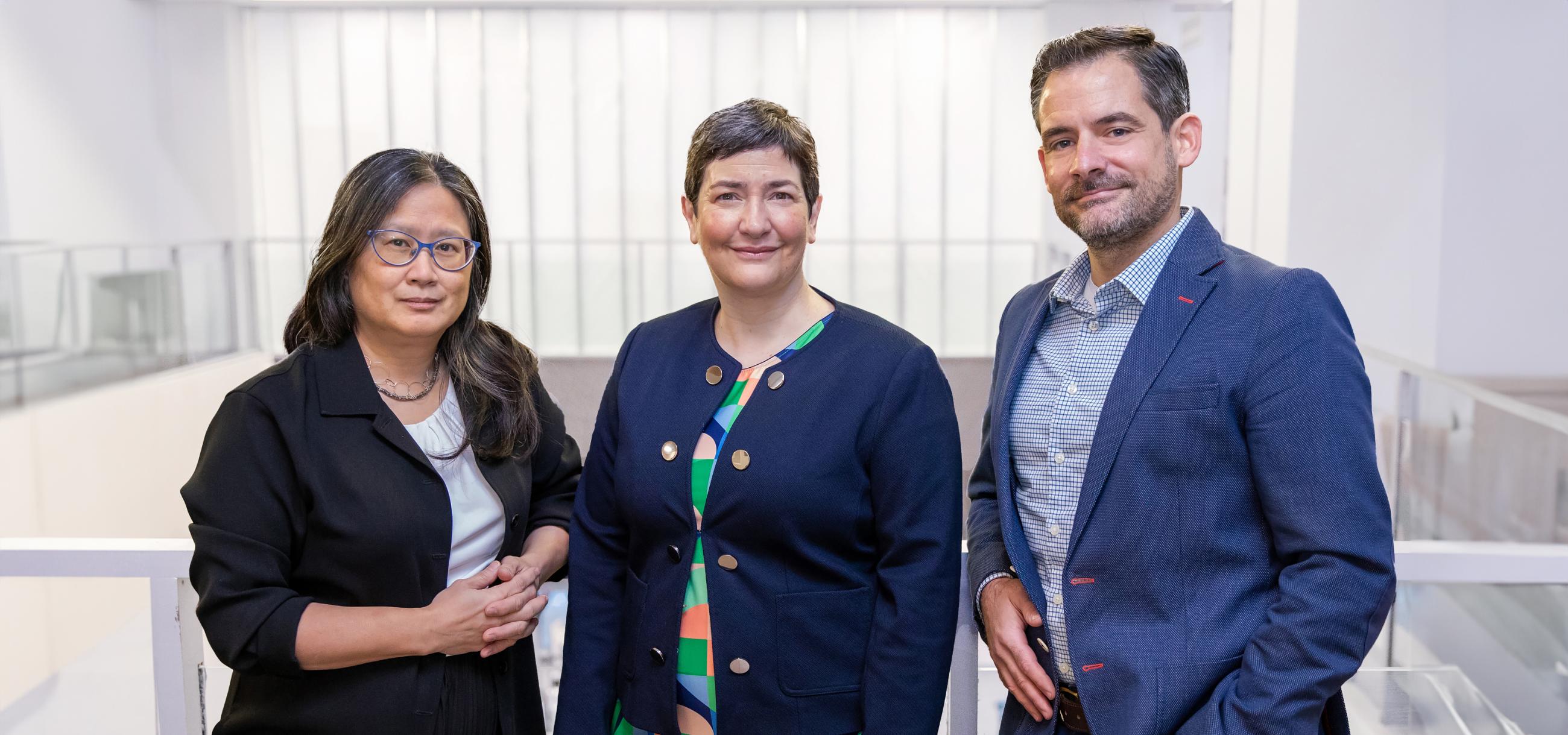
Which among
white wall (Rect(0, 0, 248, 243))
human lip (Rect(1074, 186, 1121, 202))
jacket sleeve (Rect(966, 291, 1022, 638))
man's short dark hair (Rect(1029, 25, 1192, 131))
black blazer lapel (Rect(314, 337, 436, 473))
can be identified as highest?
white wall (Rect(0, 0, 248, 243))

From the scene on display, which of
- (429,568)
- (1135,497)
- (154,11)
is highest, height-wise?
(154,11)

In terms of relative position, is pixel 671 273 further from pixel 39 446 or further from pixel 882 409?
pixel 882 409

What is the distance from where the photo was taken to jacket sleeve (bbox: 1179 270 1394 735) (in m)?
1.17

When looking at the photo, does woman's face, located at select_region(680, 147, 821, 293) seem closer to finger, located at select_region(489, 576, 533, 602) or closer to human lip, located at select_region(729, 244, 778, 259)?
human lip, located at select_region(729, 244, 778, 259)

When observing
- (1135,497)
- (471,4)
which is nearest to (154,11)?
(471,4)

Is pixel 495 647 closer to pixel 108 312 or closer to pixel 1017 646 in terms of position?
pixel 1017 646

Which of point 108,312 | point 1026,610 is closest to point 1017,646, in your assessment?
point 1026,610

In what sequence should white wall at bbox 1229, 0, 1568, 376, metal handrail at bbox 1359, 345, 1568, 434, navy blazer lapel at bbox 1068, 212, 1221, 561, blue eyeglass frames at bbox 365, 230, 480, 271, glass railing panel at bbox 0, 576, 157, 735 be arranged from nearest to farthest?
navy blazer lapel at bbox 1068, 212, 1221, 561 → blue eyeglass frames at bbox 365, 230, 480, 271 → glass railing panel at bbox 0, 576, 157, 735 → metal handrail at bbox 1359, 345, 1568, 434 → white wall at bbox 1229, 0, 1568, 376

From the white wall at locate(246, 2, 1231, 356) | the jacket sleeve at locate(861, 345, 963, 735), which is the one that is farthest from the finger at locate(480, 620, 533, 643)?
the white wall at locate(246, 2, 1231, 356)

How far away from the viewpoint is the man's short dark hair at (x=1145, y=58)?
135 centimetres

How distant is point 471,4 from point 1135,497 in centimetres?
983

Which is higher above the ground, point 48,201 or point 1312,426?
point 48,201

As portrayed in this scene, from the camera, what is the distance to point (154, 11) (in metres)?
9.48

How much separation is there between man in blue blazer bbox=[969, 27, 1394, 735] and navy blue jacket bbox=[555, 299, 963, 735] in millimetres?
119
